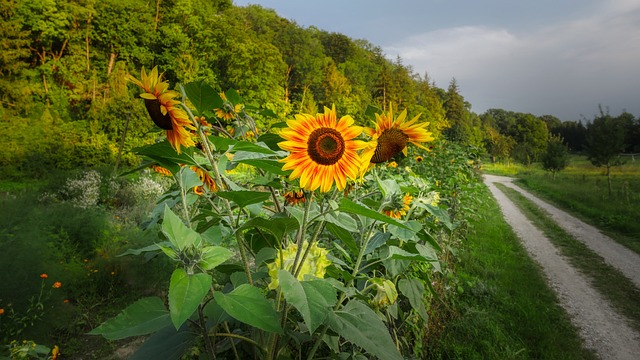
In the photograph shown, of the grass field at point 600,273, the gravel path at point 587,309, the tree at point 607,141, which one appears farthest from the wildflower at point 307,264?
the tree at point 607,141

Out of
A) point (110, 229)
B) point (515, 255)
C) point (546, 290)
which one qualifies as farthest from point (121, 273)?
point (515, 255)

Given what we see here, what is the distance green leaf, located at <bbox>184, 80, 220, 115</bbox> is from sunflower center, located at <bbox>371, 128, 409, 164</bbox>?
550 millimetres

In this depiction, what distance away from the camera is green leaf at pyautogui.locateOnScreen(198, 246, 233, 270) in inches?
31.1

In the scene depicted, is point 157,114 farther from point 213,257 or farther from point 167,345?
point 167,345

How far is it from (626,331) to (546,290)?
1082 millimetres

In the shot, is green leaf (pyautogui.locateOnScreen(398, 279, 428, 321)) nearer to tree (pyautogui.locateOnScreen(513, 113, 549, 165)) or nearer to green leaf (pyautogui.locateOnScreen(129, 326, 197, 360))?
green leaf (pyautogui.locateOnScreen(129, 326, 197, 360))

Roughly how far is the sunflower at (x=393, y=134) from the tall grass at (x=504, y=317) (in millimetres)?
2283

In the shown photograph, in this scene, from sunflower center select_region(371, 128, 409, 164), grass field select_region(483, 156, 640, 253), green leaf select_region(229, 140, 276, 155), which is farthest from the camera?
grass field select_region(483, 156, 640, 253)

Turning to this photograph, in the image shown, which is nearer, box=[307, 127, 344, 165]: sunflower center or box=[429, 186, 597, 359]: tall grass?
box=[307, 127, 344, 165]: sunflower center

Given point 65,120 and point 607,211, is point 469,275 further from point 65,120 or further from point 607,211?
point 65,120

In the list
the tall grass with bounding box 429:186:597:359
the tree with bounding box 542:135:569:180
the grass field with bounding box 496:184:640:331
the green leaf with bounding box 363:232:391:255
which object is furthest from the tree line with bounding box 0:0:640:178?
the green leaf with bounding box 363:232:391:255

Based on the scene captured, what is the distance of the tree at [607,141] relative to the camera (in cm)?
1612

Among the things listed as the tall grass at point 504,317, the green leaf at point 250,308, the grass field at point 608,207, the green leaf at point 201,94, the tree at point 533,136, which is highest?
the tree at point 533,136

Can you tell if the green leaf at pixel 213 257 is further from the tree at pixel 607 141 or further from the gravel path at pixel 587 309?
the tree at pixel 607 141
